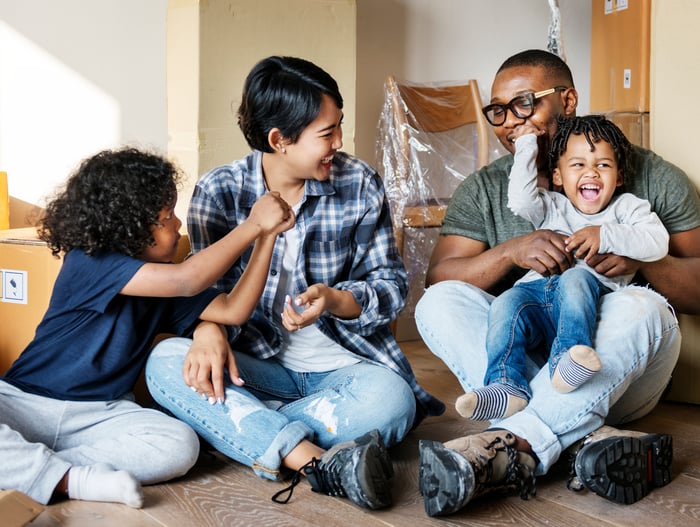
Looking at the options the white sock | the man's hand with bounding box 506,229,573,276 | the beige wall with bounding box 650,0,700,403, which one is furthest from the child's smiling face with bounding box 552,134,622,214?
the white sock

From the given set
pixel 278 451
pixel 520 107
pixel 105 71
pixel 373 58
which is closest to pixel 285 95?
pixel 520 107

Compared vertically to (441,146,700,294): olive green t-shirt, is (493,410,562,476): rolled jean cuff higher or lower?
lower

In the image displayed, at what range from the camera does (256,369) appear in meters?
1.69

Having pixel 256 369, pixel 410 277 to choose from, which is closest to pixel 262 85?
pixel 256 369

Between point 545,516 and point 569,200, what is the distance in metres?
0.73

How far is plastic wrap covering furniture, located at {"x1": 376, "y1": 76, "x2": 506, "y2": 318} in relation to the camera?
112 inches

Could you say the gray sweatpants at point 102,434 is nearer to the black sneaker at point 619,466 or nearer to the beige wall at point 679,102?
the black sneaker at point 619,466

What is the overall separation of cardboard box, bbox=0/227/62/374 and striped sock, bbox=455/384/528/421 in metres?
0.93

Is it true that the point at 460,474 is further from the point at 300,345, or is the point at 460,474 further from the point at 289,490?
the point at 300,345

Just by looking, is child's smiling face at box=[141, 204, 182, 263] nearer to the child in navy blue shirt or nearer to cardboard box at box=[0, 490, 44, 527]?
the child in navy blue shirt

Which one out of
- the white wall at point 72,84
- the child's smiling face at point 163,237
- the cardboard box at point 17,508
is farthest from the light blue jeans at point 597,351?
the white wall at point 72,84

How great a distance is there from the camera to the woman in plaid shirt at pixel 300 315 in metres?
1.55

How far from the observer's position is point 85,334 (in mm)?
1532

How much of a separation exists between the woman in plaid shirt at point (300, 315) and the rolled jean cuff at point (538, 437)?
0.79 ft
